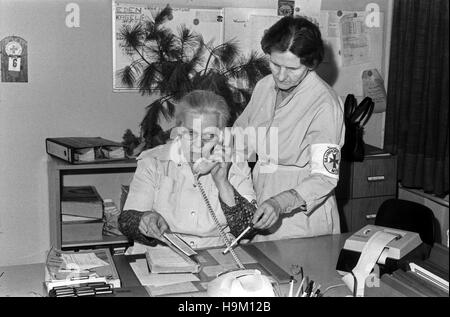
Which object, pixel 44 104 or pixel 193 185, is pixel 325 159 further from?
pixel 44 104

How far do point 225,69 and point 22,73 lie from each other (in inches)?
38.3

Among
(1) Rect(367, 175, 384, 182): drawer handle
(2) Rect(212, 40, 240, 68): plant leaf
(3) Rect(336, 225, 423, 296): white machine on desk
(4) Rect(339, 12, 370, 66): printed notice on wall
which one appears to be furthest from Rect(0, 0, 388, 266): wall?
(3) Rect(336, 225, 423, 296): white machine on desk

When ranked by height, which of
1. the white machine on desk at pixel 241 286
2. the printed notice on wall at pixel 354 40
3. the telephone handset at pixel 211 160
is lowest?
the white machine on desk at pixel 241 286

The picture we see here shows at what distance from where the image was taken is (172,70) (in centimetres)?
281

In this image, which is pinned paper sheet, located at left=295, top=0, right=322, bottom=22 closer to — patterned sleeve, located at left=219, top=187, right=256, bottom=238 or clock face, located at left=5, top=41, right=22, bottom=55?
clock face, located at left=5, top=41, right=22, bottom=55

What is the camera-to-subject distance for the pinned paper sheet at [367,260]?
4.79ft

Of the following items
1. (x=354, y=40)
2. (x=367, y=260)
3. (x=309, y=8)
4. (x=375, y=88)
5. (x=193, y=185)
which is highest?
(x=309, y=8)

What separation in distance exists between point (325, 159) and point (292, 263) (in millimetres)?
344

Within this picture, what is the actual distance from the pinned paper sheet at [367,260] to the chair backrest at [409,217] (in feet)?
2.02

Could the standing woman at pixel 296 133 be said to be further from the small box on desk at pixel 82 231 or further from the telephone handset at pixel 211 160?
the small box on desk at pixel 82 231

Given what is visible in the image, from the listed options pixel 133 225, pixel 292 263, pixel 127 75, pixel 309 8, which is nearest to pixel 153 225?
pixel 133 225

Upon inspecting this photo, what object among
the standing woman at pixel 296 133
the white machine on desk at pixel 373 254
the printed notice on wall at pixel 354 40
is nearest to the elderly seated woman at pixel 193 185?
the standing woman at pixel 296 133

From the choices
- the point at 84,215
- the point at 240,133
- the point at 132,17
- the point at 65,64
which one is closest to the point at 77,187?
the point at 84,215

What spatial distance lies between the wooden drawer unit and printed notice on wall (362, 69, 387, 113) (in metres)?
0.39
